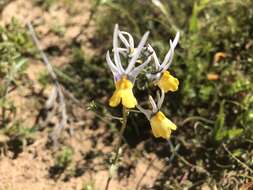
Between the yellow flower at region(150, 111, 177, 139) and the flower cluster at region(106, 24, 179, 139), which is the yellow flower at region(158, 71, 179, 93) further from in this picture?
the yellow flower at region(150, 111, 177, 139)

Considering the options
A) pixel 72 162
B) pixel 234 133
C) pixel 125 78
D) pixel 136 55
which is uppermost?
pixel 136 55

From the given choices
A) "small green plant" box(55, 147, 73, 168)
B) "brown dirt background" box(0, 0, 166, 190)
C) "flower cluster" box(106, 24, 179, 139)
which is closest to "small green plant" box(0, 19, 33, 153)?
"brown dirt background" box(0, 0, 166, 190)

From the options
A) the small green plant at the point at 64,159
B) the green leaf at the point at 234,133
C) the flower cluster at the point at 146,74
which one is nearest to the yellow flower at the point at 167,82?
the flower cluster at the point at 146,74

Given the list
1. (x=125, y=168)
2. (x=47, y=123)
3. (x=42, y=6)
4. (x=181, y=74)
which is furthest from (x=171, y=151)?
(x=42, y=6)

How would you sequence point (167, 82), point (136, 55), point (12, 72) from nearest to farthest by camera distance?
1. point (136, 55)
2. point (167, 82)
3. point (12, 72)

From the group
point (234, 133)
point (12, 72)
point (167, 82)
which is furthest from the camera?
point (12, 72)

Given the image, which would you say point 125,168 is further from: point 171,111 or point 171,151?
point 171,111

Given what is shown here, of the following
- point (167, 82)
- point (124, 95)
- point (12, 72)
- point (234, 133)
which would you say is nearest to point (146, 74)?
point (167, 82)

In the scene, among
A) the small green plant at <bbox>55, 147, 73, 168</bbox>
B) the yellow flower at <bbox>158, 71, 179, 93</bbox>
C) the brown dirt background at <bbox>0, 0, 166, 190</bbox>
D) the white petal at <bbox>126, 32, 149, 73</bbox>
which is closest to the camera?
the white petal at <bbox>126, 32, 149, 73</bbox>

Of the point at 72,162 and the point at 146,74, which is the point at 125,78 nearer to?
the point at 146,74
